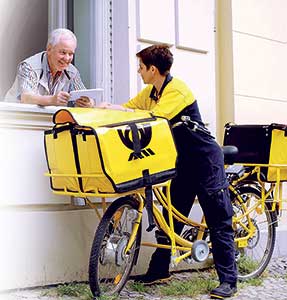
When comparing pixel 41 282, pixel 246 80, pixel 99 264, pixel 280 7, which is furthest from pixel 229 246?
pixel 280 7

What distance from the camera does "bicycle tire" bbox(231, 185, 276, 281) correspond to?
5.35 meters

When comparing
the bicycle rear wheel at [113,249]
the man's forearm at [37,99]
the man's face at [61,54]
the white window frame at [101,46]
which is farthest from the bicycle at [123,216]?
the white window frame at [101,46]

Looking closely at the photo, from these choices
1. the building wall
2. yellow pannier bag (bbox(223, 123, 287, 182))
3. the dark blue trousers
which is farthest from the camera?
the building wall

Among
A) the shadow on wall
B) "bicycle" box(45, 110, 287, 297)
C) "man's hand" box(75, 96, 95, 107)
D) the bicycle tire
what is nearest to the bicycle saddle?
"bicycle" box(45, 110, 287, 297)

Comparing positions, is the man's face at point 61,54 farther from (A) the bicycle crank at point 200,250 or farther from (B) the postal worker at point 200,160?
(A) the bicycle crank at point 200,250

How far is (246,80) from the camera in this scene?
645 centimetres

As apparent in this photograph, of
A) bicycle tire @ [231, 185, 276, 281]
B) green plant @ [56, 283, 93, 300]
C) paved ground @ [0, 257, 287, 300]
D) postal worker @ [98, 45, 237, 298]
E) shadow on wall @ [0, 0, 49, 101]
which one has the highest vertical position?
shadow on wall @ [0, 0, 49, 101]

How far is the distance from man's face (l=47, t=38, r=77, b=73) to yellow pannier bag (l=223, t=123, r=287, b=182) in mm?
1656

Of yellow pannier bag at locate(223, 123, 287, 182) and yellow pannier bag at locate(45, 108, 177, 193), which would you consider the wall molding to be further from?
yellow pannier bag at locate(223, 123, 287, 182)

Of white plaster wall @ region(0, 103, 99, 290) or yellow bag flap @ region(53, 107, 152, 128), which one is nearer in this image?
yellow bag flap @ region(53, 107, 152, 128)

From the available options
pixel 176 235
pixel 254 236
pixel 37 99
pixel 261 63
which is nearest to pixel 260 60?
pixel 261 63

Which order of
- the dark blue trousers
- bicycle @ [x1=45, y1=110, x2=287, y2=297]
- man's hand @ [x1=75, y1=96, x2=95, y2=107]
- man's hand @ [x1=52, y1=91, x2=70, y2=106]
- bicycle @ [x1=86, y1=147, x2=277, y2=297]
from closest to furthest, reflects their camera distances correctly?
bicycle @ [x1=45, y1=110, x2=287, y2=297], bicycle @ [x1=86, y1=147, x2=277, y2=297], man's hand @ [x1=75, y1=96, x2=95, y2=107], the dark blue trousers, man's hand @ [x1=52, y1=91, x2=70, y2=106]

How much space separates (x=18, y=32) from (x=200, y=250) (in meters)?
2.70

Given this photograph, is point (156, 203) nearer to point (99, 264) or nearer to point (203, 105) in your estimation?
point (99, 264)
